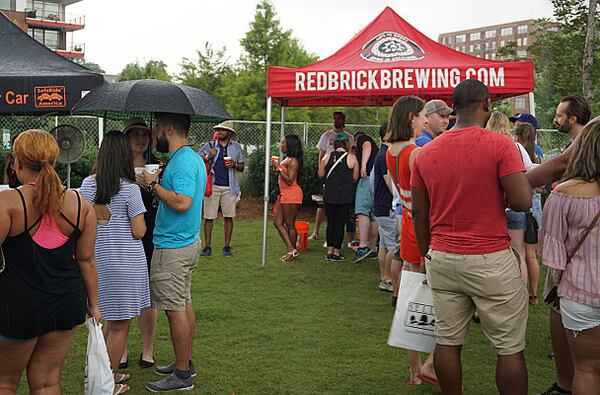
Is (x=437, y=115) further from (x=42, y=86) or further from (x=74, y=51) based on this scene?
(x=74, y=51)

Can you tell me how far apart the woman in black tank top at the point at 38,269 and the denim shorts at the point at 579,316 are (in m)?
2.51

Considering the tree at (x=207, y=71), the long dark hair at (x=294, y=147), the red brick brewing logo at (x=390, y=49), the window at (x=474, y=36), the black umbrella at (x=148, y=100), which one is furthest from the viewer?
the window at (x=474, y=36)

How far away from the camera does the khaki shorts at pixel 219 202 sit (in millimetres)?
10359

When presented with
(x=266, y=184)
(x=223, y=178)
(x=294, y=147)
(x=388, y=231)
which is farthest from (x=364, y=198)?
(x=223, y=178)

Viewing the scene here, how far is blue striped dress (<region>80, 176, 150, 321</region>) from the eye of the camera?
4.43 m

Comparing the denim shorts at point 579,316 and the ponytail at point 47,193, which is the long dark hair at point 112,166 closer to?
the ponytail at point 47,193

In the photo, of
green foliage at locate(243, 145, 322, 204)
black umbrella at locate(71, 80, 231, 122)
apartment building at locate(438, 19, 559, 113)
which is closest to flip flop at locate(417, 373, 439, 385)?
black umbrella at locate(71, 80, 231, 122)

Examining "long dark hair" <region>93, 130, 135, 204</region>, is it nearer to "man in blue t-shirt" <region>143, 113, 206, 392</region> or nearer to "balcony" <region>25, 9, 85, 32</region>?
"man in blue t-shirt" <region>143, 113, 206, 392</region>

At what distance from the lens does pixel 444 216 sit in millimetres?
3836

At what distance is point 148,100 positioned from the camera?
184 inches

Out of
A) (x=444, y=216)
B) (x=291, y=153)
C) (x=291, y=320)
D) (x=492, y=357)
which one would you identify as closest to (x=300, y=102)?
(x=291, y=153)

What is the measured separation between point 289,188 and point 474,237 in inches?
249

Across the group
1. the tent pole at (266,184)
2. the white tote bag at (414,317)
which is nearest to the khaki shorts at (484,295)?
the white tote bag at (414,317)

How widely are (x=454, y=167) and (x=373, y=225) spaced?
250 inches
